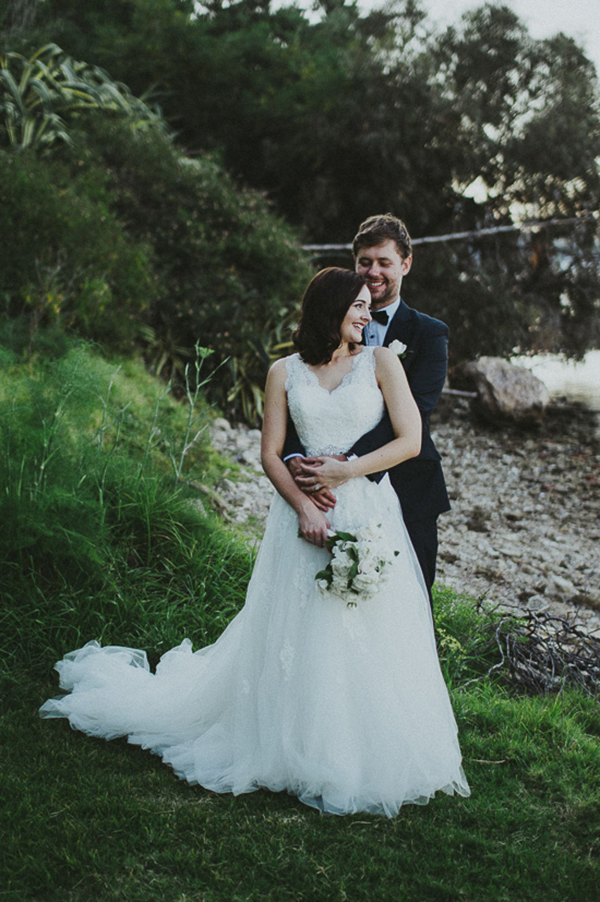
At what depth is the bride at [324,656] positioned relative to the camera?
9.61 feet

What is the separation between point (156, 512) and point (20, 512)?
0.91m

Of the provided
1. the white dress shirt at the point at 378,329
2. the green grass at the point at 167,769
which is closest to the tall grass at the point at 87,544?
the green grass at the point at 167,769

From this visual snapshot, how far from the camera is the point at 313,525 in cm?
308

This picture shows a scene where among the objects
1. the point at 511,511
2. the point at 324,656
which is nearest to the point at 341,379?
the point at 324,656

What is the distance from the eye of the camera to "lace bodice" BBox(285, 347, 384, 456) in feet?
10.3

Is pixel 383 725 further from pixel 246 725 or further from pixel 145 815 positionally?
pixel 145 815

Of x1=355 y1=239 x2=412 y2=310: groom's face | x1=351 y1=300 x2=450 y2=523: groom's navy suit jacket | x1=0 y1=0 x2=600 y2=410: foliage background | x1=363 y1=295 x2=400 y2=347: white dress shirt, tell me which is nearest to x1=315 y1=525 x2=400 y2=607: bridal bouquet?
x1=351 y1=300 x2=450 y2=523: groom's navy suit jacket

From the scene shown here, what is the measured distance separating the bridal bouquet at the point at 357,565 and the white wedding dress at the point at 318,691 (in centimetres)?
11

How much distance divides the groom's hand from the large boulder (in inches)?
390

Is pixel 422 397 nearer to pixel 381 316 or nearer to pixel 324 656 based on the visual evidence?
pixel 381 316

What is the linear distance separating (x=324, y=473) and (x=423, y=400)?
28.3 inches

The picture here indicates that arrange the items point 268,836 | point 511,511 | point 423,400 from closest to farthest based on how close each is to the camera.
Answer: point 268,836 → point 423,400 → point 511,511

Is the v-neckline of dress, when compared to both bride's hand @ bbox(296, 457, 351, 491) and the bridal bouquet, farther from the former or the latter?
the bridal bouquet

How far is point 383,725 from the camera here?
2.94 meters
